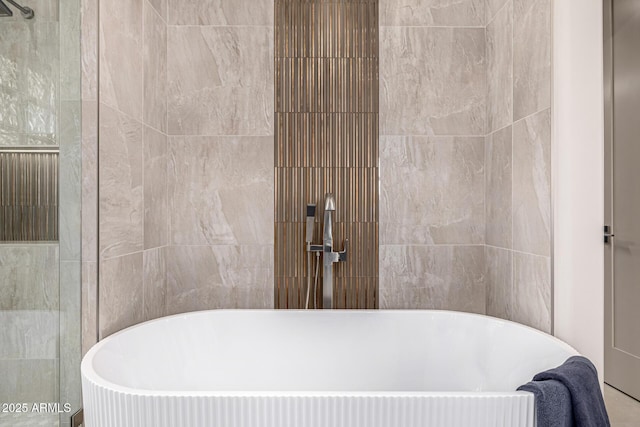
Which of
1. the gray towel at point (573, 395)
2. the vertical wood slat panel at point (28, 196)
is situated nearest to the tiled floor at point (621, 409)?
the gray towel at point (573, 395)

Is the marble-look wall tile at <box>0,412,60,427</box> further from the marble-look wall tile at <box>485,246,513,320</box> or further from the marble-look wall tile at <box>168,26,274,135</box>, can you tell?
the marble-look wall tile at <box>485,246,513,320</box>

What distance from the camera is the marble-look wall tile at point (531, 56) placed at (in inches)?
64.2

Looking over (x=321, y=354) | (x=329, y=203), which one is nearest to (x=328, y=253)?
(x=329, y=203)

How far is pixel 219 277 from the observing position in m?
2.23

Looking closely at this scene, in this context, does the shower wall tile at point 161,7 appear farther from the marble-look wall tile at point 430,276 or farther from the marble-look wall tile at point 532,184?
the marble-look wall tile at point 532,184

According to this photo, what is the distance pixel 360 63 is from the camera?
221 cm

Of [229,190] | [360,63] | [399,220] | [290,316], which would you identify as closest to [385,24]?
[360,63]

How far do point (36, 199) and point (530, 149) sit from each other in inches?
65.2

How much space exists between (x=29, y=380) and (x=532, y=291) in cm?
167

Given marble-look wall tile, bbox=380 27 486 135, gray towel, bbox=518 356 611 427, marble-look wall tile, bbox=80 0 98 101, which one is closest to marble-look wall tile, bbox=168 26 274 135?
marble-look wall tile, bbox=380 27 486 135

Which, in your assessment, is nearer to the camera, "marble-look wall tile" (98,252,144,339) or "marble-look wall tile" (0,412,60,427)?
"marble-look wall tile" (0,412,60,427)

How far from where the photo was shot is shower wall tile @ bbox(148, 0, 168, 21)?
82.0 inches

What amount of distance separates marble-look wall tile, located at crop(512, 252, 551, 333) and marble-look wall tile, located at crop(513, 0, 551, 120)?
567 millimetres

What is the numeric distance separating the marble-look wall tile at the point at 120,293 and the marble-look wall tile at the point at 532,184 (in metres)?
1.54
